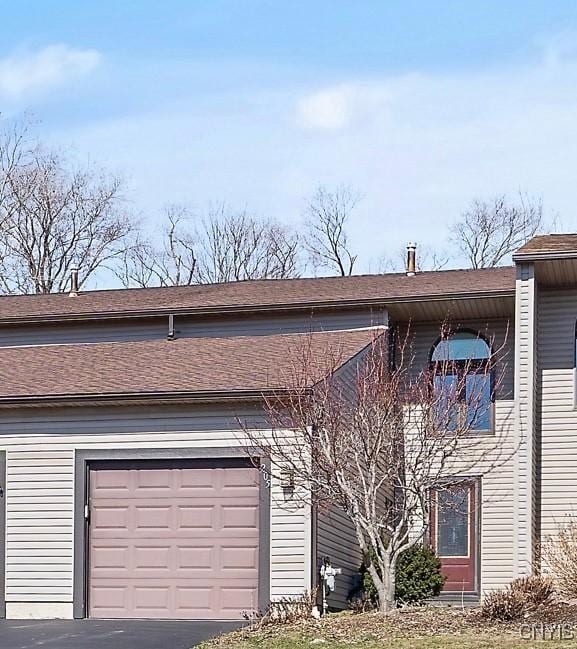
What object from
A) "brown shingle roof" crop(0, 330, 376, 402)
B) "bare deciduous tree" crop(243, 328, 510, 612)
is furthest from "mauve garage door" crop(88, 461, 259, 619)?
"brown shingle roof" crop(0, 330, 376, 402)

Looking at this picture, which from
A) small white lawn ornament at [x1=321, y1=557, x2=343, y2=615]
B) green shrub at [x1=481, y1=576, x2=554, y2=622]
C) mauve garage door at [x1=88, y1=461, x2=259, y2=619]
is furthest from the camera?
mauve garage door at [x1=88, y1=461, x2=259, y2=619]

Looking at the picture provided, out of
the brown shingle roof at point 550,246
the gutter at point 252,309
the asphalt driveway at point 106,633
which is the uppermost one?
the brown shingle roof at point 550,246

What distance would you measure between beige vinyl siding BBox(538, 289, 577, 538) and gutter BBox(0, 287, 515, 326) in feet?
3.84

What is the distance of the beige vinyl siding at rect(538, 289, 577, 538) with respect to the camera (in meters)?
19.9

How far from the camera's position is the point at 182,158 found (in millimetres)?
38844

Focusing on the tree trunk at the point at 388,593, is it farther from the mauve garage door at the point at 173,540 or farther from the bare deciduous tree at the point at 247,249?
the bare deciduous tree at the point at 247,249

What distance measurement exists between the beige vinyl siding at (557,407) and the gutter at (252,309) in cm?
117

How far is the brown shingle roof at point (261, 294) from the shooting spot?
2045 cm

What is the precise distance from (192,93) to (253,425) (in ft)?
31.4

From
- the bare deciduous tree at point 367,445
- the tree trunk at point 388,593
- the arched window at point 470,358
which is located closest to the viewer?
the tree trunk at point 388,593

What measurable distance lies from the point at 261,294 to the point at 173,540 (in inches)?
261

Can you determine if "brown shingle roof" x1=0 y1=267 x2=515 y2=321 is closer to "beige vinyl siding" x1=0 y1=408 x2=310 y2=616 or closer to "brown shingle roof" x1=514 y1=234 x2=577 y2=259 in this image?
"brown shingle roof" x1=514 y1=234 x2=577 y2=259

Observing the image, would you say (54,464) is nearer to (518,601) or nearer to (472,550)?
(518,601)

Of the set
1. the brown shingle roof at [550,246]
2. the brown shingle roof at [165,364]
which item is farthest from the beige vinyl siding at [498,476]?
the brown shingle roof at [165,364]
